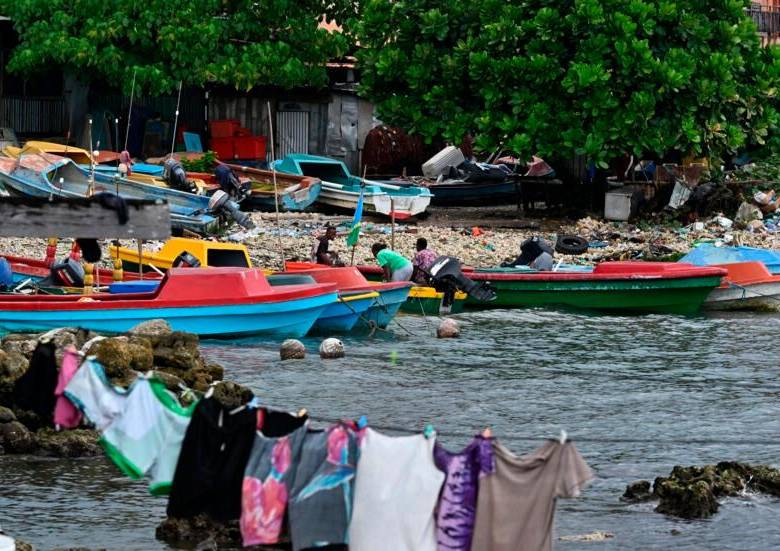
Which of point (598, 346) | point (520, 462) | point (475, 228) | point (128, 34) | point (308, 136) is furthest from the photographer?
point (308, 136)

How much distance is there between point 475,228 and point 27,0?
37.2 ft

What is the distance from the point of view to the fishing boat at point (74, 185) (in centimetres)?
3050

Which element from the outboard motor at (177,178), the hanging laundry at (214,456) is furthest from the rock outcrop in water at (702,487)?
the outboard motor at (177,178)

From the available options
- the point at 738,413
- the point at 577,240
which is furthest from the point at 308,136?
the point at 738,413

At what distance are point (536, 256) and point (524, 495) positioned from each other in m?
17.3

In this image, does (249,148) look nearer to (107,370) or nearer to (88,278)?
(88,278)

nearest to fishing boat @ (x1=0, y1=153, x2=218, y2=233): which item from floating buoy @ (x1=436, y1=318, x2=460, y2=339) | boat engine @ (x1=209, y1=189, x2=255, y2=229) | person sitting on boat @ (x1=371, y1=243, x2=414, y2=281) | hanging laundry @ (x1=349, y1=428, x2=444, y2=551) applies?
boat engine @ (x1=209, y1=189, x2=255, y2=229)

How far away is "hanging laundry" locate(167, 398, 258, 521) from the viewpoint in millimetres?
10102

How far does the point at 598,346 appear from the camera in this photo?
22.9 metres

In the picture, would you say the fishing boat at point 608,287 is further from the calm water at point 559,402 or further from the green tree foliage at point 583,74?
the green tree foliage at point 583,74

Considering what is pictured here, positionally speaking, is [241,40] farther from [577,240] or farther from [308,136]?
[577,240]

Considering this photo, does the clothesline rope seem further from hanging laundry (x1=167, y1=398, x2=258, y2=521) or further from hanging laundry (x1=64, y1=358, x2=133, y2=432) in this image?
hanging laundry (x1=64, y1=358, x2=133, y2=432)

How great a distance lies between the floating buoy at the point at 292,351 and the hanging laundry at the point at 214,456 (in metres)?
10.4

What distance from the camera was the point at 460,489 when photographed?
9867mm
